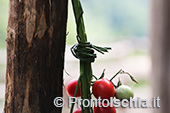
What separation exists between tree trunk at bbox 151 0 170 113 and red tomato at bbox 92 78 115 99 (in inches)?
36.2

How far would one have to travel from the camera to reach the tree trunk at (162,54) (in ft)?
4.15

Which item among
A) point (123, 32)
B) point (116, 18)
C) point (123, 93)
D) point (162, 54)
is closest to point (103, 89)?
point (123, 93)

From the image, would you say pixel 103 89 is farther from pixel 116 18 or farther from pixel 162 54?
pixel 116 18

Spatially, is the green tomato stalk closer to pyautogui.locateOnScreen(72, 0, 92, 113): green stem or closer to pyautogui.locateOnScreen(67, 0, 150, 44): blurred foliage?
pyautogui.locateOnScreen(72, 0, 92, 113): green stem

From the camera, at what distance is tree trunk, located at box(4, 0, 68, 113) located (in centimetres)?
38

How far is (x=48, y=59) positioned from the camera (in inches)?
15.6

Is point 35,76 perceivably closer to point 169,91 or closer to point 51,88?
point 51,88

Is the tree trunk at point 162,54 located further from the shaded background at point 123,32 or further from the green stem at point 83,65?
the shaded background at point 123,32

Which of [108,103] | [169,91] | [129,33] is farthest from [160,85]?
[129,33]

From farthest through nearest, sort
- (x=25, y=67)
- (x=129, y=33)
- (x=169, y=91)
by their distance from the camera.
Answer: (x=129, y=33)
(x=169, y=91)
(x=25, y=67)

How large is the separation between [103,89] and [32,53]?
0.13 metres

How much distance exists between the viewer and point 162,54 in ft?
4.17

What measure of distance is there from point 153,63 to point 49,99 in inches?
39.5

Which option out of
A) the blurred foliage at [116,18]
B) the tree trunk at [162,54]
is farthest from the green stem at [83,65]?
the blurred foliage at [116,18]
